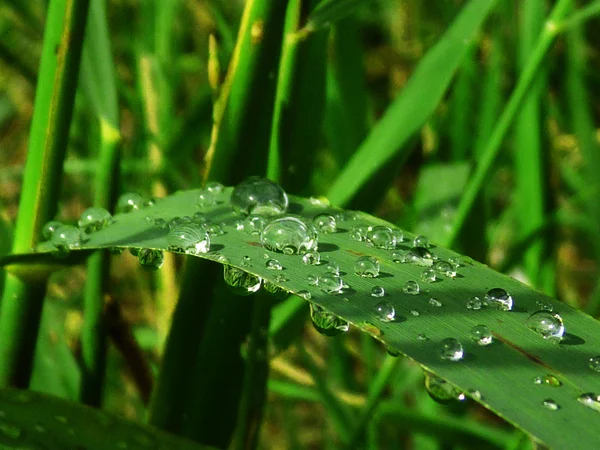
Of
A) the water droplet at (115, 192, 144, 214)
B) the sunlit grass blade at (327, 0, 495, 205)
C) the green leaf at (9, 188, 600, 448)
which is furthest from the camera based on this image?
the sunlit grass blade at (327, 0, 495, 205)

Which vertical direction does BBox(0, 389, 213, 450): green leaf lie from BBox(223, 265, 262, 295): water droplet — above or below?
below

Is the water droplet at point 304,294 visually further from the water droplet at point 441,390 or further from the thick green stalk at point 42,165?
the thick green stalk at point 42,165

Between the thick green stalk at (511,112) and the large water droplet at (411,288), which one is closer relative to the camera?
the large water droplet at (411,288)

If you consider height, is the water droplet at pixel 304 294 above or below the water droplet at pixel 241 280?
below

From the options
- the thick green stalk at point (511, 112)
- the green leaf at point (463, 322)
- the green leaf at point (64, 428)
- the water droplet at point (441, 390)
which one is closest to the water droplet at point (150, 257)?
the green leaf at point (463, 322)

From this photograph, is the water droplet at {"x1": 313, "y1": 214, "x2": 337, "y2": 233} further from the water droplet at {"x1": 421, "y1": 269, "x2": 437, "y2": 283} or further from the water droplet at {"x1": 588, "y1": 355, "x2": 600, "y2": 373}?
the water droplet at {"x1": 588, "y1": 355, "x2": 600, "y2": 373}

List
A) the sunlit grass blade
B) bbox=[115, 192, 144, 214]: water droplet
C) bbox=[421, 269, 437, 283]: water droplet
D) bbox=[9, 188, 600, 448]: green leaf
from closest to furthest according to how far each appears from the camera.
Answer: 1. bbox=[9, 188, 600, 448]: green leaf
2. bbox=[421, 269, 437, 283]: water droplet
3. bbox=[115, 192, 144, 214]: water droplet
4. the sunlit grass blade

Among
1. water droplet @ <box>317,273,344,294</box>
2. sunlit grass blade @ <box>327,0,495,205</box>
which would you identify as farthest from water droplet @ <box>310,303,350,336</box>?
sunlit grass blade @ <box>327,0,495,205</box>
